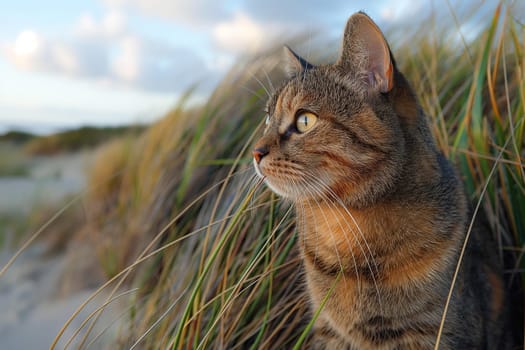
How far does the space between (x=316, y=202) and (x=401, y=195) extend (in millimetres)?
222

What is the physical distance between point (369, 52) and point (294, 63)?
14.9 inches

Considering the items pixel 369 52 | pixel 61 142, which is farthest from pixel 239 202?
pixel 61 142

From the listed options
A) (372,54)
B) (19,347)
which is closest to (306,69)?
(372,54)

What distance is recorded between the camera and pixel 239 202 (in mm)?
1748

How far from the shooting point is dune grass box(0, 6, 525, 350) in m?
1.57

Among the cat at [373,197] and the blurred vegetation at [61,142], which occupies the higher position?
the blurred vegetation at [61,142]

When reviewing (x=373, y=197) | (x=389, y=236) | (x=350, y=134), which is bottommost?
(x=389, y=236)

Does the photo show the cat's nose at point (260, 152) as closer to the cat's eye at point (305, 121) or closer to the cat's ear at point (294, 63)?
the cat's eye at point (305, 121)

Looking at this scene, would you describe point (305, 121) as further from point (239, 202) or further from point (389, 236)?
point (239, 202)

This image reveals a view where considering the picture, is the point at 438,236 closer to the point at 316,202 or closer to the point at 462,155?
the point at 316,202

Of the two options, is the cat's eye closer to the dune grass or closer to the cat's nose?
the cat's nose

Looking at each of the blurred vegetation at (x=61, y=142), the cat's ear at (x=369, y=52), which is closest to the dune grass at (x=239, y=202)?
the cat's ear at (x=369, y=52)

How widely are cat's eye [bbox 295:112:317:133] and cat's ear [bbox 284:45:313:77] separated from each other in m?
0.23

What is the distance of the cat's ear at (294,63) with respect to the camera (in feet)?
4.86
